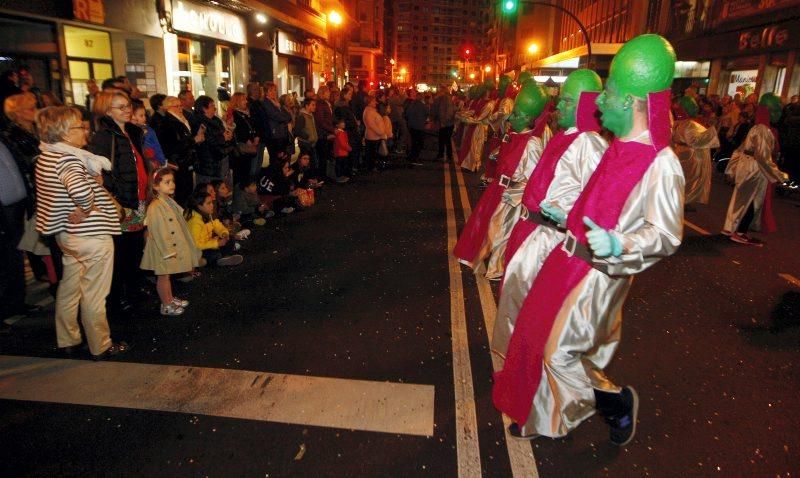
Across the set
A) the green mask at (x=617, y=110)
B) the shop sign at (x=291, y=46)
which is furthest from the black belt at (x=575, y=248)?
the shop sign at (x=291, y=46)

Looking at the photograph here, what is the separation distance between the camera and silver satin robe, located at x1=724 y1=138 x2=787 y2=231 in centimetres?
737

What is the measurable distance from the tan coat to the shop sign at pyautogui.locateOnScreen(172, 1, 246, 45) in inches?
464

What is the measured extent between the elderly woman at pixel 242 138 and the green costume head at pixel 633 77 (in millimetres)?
6777

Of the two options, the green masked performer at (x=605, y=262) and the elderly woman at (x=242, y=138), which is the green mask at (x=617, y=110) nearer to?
the green masked performer at (x=605, y=262)

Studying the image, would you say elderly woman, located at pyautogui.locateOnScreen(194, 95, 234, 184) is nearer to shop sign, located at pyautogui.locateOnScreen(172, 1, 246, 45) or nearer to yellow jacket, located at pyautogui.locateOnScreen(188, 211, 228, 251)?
yellow jacket, located at pyautogui.locateOnScreen(188, 211, 228, 251)

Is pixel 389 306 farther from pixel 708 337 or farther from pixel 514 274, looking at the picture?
pixel 708 337

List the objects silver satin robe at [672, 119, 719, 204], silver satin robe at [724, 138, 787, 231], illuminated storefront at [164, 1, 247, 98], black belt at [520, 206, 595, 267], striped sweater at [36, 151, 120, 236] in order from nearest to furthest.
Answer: black belt at [520, 206, 595, 267]
striped sweater at [36, 151, 120, 236]
silver satin robe at [724, 138, 787, 231]
silver satin robe at [672, 119, 719, 204]
illuminated storefront at [164, 1, 247, 98]

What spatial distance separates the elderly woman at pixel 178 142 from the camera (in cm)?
668

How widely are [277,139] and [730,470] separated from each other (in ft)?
27.7

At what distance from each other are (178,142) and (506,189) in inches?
171

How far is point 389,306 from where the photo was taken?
5254 mm

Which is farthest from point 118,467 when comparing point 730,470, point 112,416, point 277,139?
point 277,139

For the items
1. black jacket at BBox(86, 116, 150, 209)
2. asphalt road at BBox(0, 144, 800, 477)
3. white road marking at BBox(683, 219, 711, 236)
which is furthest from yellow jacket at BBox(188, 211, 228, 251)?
white road marking at BBox(683, 219, 711, 236)

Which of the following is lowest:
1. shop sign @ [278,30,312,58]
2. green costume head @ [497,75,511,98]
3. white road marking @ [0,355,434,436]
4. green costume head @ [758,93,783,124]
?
white road marking @ [0,355,434,436]
